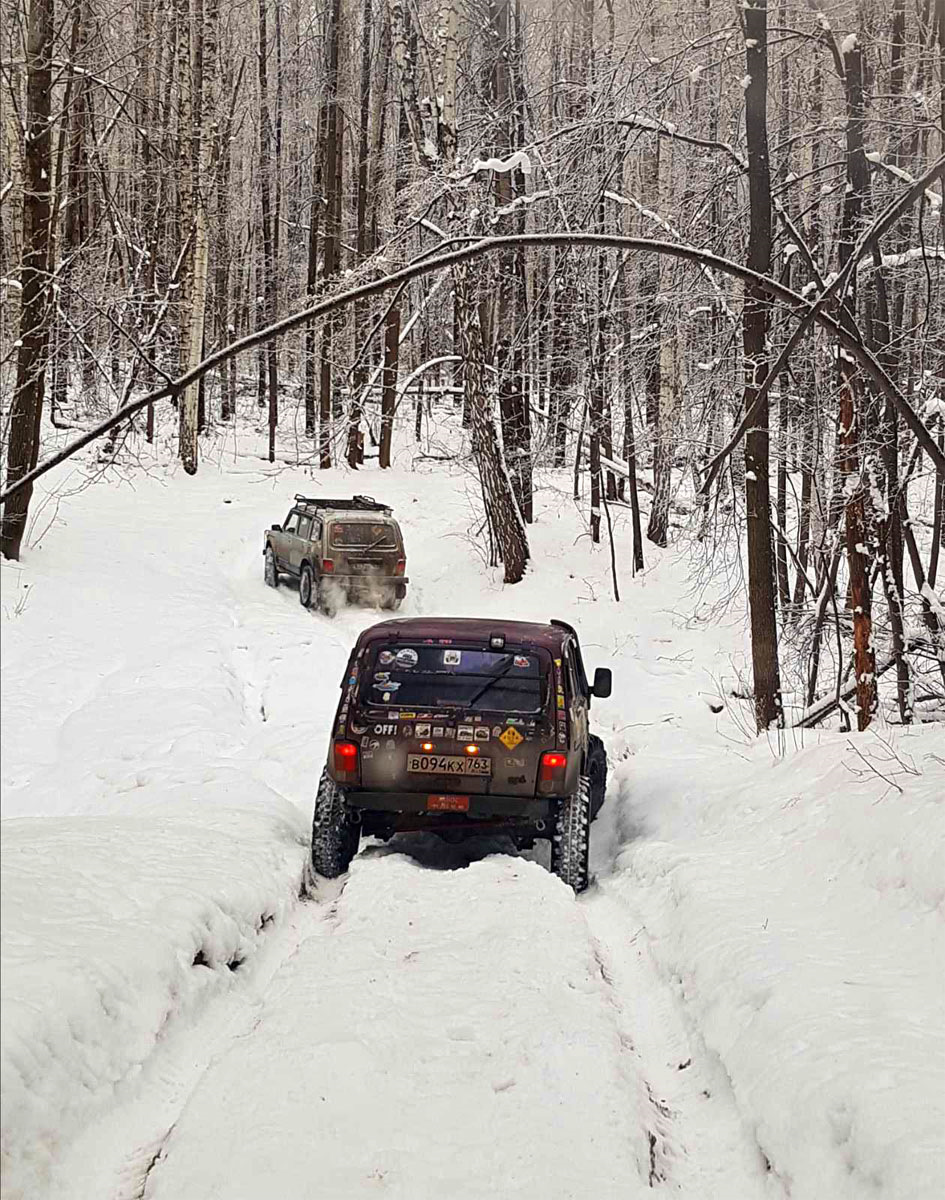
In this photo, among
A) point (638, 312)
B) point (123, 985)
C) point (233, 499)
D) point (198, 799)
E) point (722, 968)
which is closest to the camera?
point (123, 985)

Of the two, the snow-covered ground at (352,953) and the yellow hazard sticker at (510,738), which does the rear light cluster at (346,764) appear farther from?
the yellow hazard sticker at (510,738)

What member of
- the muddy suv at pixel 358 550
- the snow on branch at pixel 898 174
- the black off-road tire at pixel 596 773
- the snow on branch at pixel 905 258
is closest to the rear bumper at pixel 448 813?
the black off-road tire at pixel 596 773

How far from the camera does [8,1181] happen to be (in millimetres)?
1832

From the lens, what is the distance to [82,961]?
188 cm

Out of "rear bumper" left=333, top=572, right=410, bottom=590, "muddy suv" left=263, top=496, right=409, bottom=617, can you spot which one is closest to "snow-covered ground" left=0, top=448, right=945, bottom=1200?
"rear bumper" left=333, top=572, right=410, bottom=590

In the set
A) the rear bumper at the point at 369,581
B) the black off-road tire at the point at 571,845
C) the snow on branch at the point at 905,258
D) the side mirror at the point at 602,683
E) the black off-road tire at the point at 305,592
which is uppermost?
the snow on branch at the point at 905,258

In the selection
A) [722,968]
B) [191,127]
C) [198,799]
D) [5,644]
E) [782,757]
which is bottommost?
[722,968]

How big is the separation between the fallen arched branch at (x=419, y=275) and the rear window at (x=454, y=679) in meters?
3.25

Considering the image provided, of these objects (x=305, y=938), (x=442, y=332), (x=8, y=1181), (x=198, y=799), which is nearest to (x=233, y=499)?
(x=198, y=799)

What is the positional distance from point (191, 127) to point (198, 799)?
2.58 meters

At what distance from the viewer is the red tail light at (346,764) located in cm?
734

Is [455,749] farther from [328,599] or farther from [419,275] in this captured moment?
[328,599]

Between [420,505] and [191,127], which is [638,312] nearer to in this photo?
[420,505]

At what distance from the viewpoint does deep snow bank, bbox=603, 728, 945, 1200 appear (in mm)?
3844
